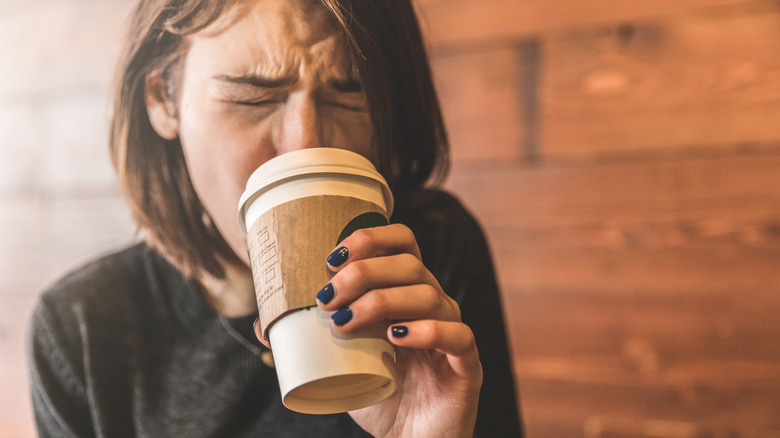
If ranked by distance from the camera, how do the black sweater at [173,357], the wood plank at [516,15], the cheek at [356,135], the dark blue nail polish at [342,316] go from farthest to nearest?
1. the wood plank at [516,15]
2. the black sweater at [173,357]
3. the cheek at [356,135]
4. the dark blue nail polish at [342,316]

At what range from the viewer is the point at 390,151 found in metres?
0.51

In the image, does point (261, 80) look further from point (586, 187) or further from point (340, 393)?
point (586, 187)

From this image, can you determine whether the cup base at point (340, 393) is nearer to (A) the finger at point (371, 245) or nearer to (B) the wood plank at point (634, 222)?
(A) the finger at point (371, 245)

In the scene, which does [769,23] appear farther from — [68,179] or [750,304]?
[68,179]

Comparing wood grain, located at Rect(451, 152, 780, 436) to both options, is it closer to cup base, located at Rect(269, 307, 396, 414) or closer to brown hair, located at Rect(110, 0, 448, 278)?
brown hair, located at Rect(110, 0, 448, 278)

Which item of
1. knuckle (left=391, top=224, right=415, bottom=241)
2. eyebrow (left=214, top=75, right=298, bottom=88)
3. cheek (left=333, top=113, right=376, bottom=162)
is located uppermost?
eyebrow (left=214, top=75, right=298, bottom=88)

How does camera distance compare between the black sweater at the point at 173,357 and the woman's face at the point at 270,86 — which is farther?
the black sweater at the point at 173,357

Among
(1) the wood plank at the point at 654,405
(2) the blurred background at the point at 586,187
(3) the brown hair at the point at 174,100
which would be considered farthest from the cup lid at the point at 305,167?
(1) the wood plank at the point at 654,405

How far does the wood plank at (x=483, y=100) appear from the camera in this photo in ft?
2.37

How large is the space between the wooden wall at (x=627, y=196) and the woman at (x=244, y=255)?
0.45 feet

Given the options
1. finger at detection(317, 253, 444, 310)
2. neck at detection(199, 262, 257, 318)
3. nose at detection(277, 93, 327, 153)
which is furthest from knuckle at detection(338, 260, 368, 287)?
neck at detection(199, 262, 257, 318)

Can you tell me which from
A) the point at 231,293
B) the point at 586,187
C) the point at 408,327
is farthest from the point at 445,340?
the point at 586,187

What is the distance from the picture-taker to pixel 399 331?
0.39 metres

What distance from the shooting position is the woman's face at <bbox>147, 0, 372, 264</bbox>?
454 millimetres
